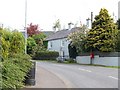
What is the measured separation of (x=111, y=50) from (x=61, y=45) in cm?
2874

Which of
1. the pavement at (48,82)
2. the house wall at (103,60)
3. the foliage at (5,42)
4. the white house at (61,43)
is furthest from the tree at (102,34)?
the foliage at (5,42)

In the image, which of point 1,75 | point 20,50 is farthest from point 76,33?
point 1,75

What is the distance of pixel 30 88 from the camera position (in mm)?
15438

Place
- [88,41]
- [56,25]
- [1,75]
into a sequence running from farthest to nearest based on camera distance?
[56,25]
[88,41]
[1,75]

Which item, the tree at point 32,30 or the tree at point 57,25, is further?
the tree at point 57,25

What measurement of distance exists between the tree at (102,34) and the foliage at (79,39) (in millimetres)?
3727

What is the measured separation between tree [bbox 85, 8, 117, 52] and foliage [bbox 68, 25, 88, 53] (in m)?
3.73

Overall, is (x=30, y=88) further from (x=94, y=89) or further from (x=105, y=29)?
(x=105, y=29)

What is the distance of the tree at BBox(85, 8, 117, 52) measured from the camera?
4669cm

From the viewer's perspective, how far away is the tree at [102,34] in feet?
153

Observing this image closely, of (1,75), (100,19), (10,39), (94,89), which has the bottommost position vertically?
(94,89)

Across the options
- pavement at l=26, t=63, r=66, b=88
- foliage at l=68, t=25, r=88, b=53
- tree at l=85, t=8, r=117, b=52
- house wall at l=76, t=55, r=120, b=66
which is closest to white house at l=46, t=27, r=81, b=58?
foliage at l=68, t=25, r=88, b=53

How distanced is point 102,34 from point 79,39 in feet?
24.9

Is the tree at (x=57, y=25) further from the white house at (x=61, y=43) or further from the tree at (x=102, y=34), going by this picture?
the tree at (x=102, y=34)
